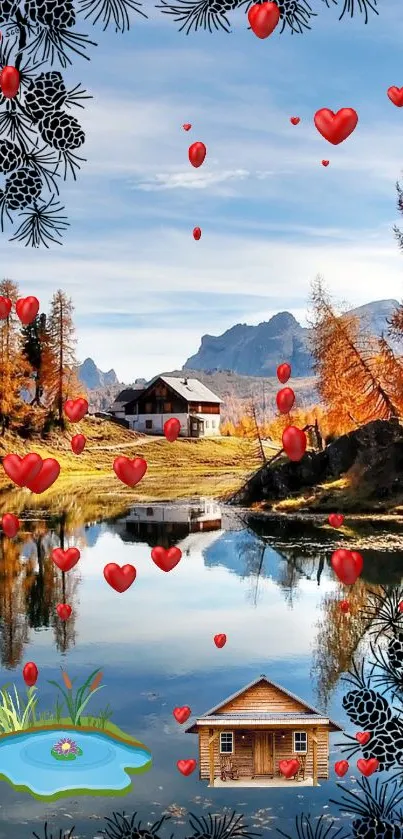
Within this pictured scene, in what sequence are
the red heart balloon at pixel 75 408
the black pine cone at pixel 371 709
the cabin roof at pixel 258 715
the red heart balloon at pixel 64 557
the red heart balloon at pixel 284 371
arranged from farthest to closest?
the red heart balloon at pixel 64 557
the cabin roof at pixel 258 715
the red heart balloon at pixel 75 408
the black pine cone at pixel 371 709
the red heart balloon at pixel 284 371

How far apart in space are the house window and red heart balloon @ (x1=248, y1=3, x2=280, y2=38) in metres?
5.95

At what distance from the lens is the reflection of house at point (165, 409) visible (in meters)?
20.5

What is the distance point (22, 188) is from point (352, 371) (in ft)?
43.4

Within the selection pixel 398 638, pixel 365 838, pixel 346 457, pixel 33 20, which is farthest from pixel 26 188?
pixel 346 457

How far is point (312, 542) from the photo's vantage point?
19125 millimetres

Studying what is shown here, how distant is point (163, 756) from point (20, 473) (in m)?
4.06

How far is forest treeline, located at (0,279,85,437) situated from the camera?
58.4ft

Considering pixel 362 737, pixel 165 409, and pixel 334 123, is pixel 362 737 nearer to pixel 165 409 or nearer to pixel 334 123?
pixel 334 123

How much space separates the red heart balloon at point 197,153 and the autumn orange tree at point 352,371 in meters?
12.4

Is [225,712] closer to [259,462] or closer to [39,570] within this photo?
[39,570]

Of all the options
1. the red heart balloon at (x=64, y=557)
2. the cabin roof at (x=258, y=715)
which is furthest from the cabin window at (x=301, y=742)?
the red heart balloon at (x=64, y=557)

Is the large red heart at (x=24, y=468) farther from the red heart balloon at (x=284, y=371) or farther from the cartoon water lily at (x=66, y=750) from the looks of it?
the cartoon water lily at (x=66, y=750)

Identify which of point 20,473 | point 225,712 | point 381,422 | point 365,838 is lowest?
point 365,838

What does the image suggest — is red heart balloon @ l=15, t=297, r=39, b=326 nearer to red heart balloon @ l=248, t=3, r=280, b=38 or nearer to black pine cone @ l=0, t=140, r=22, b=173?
black pine cone @ l=0, t=140, r=22, b=173
